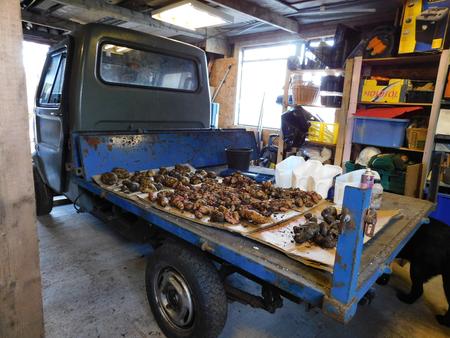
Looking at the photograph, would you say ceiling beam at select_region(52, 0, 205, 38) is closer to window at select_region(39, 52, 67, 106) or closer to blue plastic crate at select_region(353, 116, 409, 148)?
window at select_region(39, 52, 67, 106)

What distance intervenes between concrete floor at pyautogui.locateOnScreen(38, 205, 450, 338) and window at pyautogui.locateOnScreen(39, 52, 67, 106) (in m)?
1.45

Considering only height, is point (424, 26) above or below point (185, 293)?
above

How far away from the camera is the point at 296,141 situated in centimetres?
448

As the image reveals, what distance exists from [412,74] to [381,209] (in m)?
3.11

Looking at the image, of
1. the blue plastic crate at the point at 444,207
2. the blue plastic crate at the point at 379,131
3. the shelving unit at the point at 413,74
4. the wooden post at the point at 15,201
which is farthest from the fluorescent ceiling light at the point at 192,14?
the blue plastic crate at the point at 444,207

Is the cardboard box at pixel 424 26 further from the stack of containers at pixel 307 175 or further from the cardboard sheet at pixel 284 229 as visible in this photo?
the cardboard sheet at pixel 284 229

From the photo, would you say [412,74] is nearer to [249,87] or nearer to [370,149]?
[370,149]

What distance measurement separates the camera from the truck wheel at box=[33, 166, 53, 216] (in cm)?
331

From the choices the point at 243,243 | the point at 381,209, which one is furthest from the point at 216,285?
the point at 381,209

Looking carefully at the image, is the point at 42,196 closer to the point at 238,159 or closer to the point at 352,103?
the point at 238,159

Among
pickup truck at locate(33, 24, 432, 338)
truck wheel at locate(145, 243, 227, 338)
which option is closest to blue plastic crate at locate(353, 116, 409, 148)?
pickup truck at locate(33, 24, 432, 338)

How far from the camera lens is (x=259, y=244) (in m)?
1.31

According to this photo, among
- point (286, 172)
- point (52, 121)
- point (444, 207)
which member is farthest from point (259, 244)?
point (444, 207)

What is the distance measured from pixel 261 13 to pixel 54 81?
3.17 m
